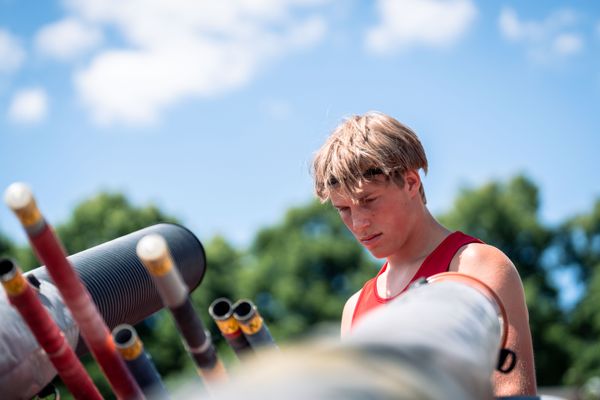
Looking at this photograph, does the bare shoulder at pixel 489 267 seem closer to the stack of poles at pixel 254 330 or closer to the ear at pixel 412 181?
the ear at pixel 412 181

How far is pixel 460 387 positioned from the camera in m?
1.13

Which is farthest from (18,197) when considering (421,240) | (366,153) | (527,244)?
(527,244)

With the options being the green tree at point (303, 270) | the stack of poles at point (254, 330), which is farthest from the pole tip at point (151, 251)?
the green tree at point (303, 270)

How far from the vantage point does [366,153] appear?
265 cm

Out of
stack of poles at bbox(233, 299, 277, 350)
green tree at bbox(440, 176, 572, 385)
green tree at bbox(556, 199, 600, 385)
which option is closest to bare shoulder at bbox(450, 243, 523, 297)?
stack of poles at bbox(233, 299, 277, 350)

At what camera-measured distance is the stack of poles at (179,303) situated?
122cm

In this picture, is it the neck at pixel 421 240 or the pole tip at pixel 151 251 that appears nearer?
the pole tip at pixel 151 251

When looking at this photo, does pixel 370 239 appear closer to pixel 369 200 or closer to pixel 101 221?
pixel 369 200

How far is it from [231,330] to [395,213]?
136 centimetres

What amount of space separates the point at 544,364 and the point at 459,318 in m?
33.2

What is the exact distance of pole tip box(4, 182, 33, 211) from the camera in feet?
4.16

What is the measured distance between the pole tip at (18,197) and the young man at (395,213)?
1519 mm

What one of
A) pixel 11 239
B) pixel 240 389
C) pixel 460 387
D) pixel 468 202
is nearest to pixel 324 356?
pixel 240 389

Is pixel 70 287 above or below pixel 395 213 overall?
above
